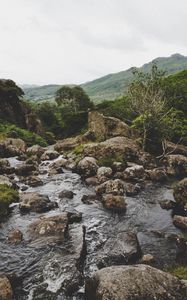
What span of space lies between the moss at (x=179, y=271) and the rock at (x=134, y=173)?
20.0m

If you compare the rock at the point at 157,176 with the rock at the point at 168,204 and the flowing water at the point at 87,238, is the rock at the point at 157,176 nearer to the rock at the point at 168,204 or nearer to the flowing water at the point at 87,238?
the flowing water at the point at 87,238


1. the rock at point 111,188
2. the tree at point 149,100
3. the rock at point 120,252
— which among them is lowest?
the rock at point 111,188

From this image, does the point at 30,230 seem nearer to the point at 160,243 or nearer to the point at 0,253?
the point at 0,253

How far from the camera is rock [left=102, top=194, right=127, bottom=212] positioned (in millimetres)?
27641

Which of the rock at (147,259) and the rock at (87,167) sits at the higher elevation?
the rock at (147,259)

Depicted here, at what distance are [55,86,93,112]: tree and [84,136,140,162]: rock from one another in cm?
7105

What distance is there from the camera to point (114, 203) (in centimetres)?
2783

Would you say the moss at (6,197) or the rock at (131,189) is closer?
the moss at (6,197)

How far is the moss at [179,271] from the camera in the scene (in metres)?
16.0

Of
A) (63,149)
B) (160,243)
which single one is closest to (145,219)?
(160,243)

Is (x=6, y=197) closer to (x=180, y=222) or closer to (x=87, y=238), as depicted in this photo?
(x=87, y=238)

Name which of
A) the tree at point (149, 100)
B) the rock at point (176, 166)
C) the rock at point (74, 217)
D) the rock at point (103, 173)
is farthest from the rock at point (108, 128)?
the rock at point (74, 217)

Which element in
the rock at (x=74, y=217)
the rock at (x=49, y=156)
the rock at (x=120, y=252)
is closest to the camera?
the rock at (x=120, y=252)

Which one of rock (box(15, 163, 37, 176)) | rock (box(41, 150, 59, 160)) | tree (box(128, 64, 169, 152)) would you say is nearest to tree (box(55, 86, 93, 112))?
rock (box(41, 150, 59, 160))
